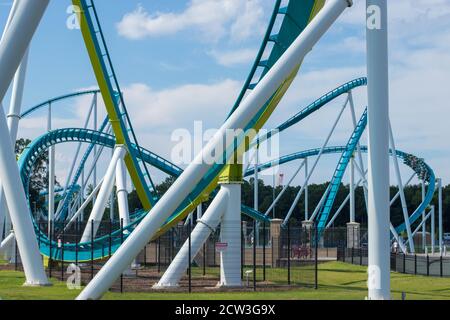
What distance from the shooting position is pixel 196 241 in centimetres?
1853

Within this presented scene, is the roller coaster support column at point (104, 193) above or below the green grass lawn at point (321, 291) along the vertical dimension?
above

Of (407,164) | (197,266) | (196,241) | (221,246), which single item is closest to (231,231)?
(221,246)

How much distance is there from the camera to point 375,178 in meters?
12.5

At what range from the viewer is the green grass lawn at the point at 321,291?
49.2 ft

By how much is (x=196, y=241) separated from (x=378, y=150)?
716 centimetres

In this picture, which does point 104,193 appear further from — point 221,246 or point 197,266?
point 221,246

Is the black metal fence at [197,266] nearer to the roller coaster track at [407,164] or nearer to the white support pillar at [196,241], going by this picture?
the white support pillar at [196,241]

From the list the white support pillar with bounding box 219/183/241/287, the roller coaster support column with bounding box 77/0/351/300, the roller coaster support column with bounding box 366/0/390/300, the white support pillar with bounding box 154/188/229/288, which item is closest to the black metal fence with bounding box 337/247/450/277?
the white support pillar with bounding box 219/183/241/287

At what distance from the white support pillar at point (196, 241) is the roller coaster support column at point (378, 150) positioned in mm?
6494

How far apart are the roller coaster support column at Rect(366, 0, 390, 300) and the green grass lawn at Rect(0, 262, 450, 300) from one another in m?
2.24

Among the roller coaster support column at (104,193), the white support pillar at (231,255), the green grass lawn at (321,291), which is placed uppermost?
the roller coaster support column at (104,193)

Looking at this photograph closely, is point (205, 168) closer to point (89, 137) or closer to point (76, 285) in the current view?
point (76, 285)

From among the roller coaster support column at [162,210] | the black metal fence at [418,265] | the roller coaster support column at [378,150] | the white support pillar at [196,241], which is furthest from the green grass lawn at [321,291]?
the roller coaster support column at [162,210]

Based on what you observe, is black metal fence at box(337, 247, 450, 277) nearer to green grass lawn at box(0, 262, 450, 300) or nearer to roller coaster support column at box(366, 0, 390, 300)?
green grass lawn at box(0, 262, 450, 300)
